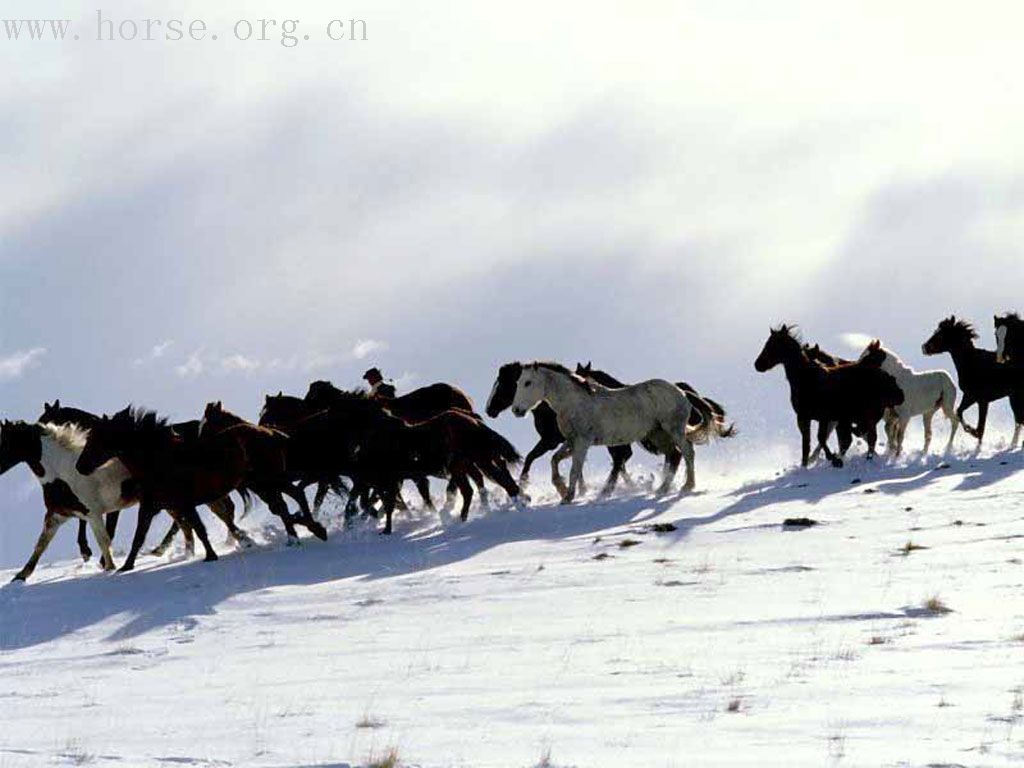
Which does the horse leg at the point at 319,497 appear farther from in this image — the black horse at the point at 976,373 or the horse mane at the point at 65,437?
the black horse at the point at 976,373

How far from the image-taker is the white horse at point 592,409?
808 inches

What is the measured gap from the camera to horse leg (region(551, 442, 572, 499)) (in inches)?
822

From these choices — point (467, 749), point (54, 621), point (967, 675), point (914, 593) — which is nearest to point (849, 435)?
point (914, 593)

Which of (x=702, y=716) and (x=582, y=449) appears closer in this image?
(x=702, y=716)

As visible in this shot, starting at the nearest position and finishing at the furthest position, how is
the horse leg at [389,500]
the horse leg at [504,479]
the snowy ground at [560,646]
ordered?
the snowy ground at [560,646] → the horse leg at [389,500] → the horse leg at [504,479]

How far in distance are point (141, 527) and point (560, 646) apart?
26.4 feet

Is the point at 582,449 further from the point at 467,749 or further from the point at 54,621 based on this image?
the point at 467,749

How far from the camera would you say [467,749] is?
26.0ft

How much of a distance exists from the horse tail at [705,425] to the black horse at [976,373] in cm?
417

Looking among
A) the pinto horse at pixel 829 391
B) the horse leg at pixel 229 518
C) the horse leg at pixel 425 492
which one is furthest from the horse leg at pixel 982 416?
the horse leg at pixel 229 518

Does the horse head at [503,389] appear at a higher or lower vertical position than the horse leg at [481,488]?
higher

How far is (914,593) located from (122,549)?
12318mm

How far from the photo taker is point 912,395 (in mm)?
24078

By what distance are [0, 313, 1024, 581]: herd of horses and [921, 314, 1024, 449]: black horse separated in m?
0.02
